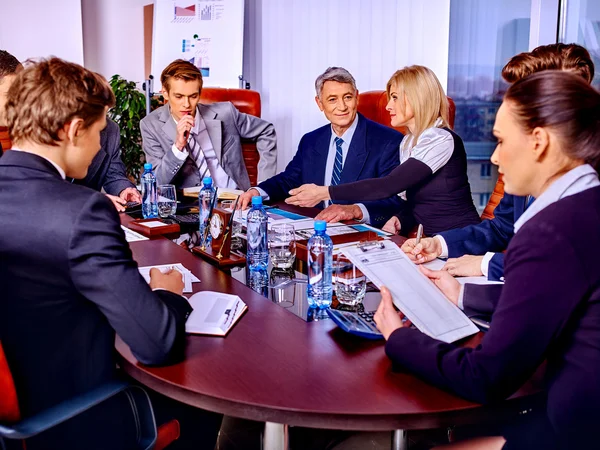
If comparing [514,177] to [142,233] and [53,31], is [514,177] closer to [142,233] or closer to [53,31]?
[142,233]

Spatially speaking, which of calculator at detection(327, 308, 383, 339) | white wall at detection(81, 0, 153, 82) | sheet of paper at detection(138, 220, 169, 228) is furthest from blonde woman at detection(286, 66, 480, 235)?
white wall at detection(81, 0, 153, 82)

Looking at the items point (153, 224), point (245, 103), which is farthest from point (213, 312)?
point (245, 103)

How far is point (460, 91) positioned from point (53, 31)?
3.57 m

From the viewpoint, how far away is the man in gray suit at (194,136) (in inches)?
134

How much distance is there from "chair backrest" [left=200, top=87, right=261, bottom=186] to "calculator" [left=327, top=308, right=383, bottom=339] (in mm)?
2785

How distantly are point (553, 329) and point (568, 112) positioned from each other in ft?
1.28

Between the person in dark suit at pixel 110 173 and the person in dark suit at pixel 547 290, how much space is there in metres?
2.14

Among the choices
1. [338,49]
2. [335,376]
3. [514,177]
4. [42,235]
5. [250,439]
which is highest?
[338,49]

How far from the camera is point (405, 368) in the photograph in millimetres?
1238

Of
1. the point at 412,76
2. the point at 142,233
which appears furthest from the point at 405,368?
the point at 412,76

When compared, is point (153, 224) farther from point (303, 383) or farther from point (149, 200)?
point (303, 383)

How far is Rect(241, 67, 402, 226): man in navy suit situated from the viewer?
3.22 m

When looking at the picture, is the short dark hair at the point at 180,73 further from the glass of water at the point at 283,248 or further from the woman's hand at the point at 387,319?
the woman's hand at the point at 387,319

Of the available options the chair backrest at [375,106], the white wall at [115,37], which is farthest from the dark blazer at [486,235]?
the white wall at [115,37]
